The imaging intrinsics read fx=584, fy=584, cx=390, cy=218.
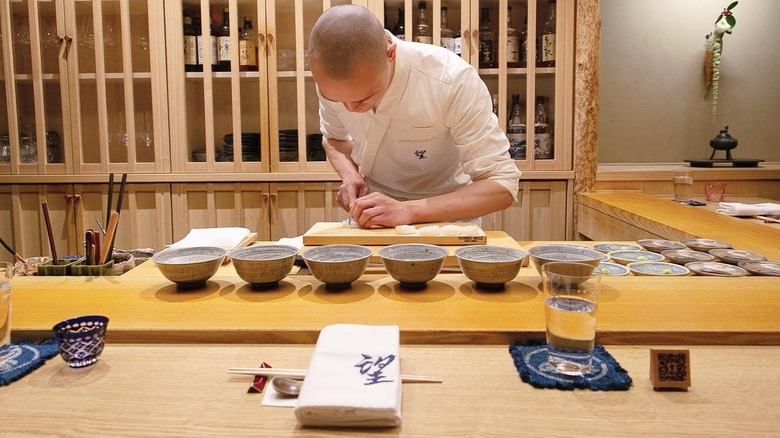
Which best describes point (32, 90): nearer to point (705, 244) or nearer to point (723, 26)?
point (705, 244)

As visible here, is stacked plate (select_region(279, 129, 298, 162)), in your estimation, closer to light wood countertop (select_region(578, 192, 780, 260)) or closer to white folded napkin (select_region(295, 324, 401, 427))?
light wood countertop (select_region(578, 192, 780, 260))

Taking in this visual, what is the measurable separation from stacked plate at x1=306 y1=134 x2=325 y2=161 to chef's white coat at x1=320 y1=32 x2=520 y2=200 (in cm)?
90

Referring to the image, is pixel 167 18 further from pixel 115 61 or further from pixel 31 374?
pixel 31 374

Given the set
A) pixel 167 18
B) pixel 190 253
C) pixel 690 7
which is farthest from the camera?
pixel 690 7

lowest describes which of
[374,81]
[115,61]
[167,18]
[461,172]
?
[461,172]

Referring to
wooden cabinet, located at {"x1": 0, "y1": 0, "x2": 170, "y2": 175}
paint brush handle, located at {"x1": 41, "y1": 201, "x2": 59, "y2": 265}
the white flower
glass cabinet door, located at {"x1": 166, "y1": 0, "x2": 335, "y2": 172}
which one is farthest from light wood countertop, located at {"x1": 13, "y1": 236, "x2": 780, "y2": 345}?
the white flower

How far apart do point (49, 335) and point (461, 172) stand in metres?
1.66

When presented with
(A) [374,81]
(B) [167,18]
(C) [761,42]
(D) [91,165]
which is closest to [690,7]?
(C) [761,42]

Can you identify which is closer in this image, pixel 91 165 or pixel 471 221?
pixel 471 221

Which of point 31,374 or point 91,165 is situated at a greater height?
point 91,165

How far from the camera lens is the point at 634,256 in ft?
5.04

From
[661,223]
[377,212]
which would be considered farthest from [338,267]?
[661,223]

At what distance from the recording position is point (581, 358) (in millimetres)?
873

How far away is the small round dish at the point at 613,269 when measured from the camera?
1391mm
